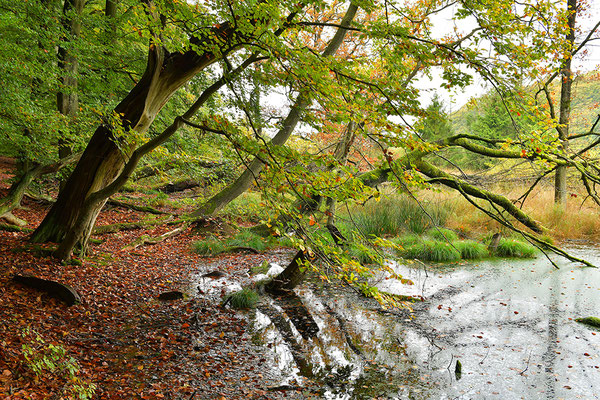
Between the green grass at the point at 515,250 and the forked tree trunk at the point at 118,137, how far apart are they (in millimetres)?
7564

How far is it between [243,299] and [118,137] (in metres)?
2.81

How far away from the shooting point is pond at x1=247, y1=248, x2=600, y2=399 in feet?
11.6

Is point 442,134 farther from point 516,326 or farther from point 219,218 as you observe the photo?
point 516,326

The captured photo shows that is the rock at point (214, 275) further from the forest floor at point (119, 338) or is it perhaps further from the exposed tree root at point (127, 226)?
the exposed tree root at point (127, 226)

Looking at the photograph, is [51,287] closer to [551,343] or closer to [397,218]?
[551,343]

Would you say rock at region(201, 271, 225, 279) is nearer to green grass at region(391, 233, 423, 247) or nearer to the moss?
the moss

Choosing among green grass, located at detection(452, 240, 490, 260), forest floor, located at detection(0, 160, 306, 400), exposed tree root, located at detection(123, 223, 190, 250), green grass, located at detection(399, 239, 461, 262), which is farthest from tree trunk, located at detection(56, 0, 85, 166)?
green grass, located at detection(452, 240, 490, 260)

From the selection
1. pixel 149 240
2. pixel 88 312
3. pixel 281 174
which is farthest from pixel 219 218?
pixel 281 174

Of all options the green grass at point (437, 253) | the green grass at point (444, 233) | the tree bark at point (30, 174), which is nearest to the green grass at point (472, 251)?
the green grass at point (437, 253)

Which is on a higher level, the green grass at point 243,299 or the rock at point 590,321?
the rock at point 590,321

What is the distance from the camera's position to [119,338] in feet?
13.5

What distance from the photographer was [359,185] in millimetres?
3324

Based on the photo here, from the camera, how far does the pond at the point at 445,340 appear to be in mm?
3543

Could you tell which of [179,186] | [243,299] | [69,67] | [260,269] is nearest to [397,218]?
[260,269]
